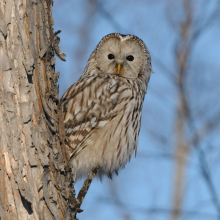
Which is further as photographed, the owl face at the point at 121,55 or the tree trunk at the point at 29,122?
the owl face at the point at 121,55

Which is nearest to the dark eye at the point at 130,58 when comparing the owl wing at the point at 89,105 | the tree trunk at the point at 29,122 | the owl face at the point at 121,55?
the owl face at the point at 121,55

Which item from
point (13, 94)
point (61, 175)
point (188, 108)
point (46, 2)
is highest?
point (188, 108)

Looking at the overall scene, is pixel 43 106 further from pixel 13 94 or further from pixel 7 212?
pixel 7 212

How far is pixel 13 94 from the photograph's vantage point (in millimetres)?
2293

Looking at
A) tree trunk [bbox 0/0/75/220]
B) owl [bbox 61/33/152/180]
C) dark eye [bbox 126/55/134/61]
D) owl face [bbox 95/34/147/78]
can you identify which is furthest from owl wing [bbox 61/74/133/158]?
tree trunk [bbox 0/0/75/220]

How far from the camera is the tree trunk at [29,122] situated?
2.23 meters

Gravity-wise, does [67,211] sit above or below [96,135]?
below

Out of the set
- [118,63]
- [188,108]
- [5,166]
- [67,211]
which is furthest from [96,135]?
[188,108]

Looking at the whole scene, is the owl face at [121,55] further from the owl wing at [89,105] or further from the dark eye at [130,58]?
the owl wing at [89,105]

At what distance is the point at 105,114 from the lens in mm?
3930

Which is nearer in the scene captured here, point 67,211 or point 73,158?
point 67,211

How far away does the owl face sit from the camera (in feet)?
15.1

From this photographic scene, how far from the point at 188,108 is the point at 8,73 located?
4342 millimetres

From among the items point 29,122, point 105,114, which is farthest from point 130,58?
point 29,122
